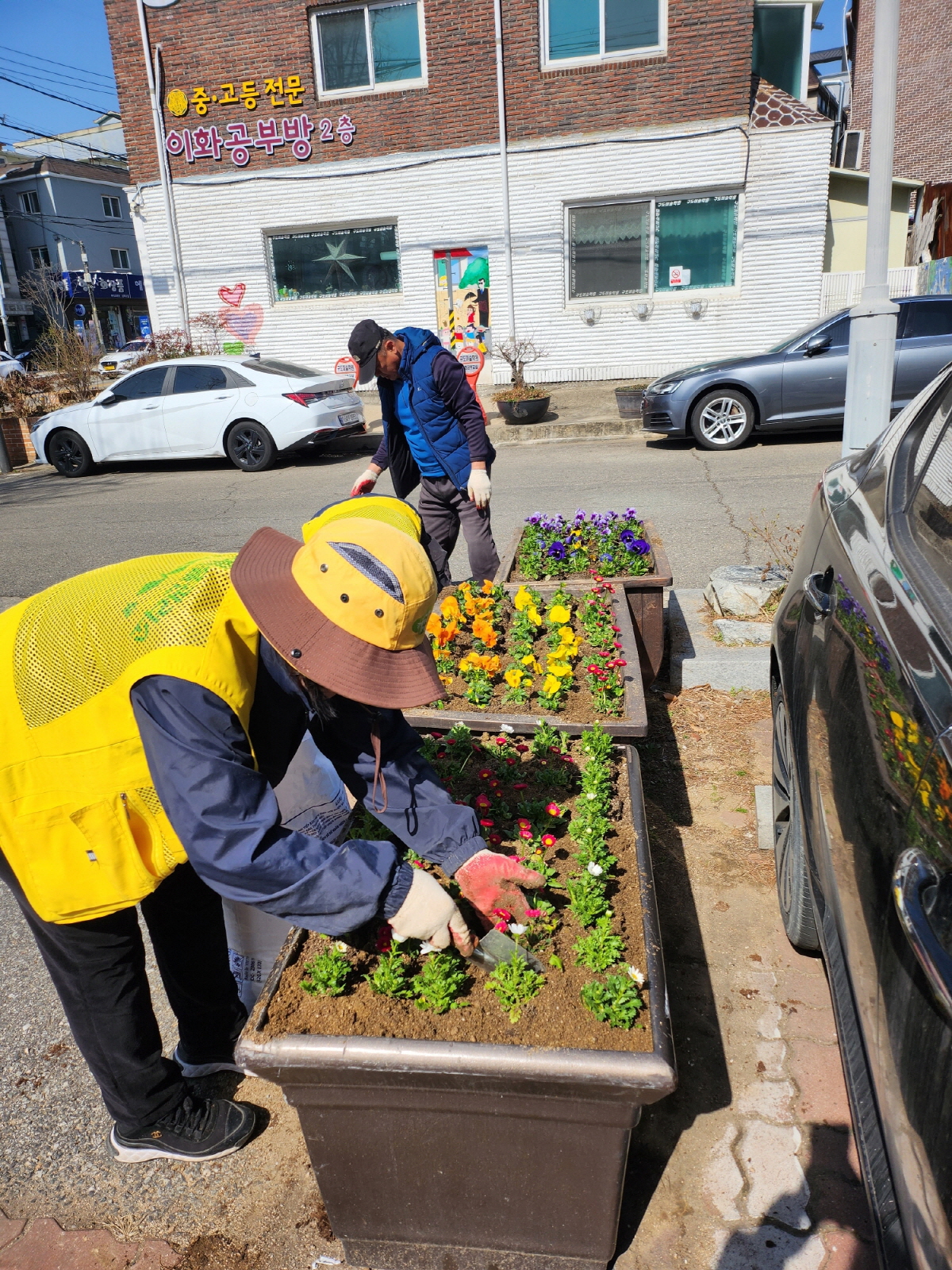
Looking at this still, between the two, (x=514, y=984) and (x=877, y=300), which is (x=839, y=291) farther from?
(x=514, y=984)

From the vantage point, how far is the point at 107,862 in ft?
5.83

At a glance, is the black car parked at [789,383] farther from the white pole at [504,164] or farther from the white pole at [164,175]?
the white pole at [164,175]

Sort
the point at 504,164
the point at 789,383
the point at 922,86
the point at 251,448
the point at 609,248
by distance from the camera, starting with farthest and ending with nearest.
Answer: the point at 922,86
the point at 609,248
the point at 504,164
the point at 251,448
the point at 789,383

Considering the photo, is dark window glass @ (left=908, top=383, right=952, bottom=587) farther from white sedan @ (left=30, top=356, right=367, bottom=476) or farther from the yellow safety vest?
white sedan @ (left=30, top=356, right=367, bottom=476)

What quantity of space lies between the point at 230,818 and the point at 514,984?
735 mm

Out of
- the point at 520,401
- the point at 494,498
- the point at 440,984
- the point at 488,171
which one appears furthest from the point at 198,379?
the point at 440,984

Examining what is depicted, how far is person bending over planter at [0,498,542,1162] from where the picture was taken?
1.60 m

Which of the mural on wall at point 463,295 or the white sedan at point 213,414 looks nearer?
the white sedan at point 213,414

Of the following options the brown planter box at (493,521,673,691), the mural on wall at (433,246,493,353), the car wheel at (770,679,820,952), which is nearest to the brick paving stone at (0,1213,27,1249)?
the car wheel at (770,679,820,952)

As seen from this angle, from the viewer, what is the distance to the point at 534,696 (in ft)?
11.3

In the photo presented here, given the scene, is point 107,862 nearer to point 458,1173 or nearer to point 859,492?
point 458,1173

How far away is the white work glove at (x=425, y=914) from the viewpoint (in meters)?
1.78

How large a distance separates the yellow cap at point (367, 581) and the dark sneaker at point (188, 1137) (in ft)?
4.62

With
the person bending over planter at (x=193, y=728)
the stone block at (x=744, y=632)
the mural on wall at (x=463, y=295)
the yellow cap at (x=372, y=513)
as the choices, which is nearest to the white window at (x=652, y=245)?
the mural on wall at (x=463, y=295)
